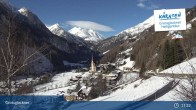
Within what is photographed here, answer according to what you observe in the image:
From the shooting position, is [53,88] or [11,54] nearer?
[11,54]

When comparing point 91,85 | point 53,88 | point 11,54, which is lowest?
point 53,88

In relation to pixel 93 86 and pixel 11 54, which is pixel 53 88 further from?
pixel 11 54

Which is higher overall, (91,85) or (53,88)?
(91,85)

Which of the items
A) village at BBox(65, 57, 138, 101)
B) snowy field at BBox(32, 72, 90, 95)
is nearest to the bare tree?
snowy field at BBox(32, 72, 90, 95)

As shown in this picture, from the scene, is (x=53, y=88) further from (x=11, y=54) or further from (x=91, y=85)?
(x=11, y=54)

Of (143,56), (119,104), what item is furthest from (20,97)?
(143,56)

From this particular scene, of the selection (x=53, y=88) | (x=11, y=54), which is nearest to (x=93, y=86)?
(x=11, y=54)

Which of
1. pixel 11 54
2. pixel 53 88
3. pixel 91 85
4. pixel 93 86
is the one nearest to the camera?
pixel 11 54

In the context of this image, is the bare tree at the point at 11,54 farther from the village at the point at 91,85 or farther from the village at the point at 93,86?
the village at the point at 93,86

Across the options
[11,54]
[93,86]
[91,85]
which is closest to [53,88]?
[91,85]

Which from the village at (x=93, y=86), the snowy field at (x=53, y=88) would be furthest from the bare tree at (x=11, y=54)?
the village at (x=93, y=86)

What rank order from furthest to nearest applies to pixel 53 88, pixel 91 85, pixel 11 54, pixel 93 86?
pixel 53 88 → pixel 91 85 → pixel 93 86 → pixel 11 54
